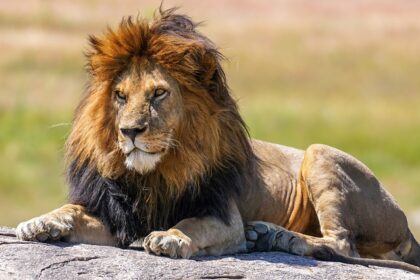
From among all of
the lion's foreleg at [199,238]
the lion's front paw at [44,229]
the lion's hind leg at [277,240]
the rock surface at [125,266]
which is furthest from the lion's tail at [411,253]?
the lion's front paw at [44,229]

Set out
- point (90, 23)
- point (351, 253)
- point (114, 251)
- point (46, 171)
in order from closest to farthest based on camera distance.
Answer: point (114, 251) → point (351, 253) → point (46, 171) → point (90, 23)

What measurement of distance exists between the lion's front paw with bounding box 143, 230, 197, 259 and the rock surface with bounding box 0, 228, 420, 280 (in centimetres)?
4

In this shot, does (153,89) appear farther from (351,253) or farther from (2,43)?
(2,43)

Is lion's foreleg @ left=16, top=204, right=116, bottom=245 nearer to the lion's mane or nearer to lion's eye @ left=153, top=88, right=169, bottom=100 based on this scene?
the lion's mane

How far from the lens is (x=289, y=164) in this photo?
8.55m

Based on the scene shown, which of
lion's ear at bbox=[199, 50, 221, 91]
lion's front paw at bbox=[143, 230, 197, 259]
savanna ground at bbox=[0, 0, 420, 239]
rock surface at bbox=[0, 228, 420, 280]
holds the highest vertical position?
lion's ear at bbox=[199, 50, 221, 91]

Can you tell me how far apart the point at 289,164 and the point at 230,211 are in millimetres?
1029

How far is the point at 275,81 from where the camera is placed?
86.4 ft

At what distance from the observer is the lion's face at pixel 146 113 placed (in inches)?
280

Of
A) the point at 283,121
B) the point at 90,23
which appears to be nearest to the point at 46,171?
the point at 283,121

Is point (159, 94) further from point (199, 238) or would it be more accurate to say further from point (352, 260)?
point (352, 260)

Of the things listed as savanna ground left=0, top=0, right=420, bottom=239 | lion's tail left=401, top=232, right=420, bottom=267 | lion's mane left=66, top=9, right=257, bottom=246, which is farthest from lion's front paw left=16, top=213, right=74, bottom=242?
savanna ground left=0, top=0, right=420, bottom=239

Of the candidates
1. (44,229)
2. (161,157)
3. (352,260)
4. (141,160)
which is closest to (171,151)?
(161,157)

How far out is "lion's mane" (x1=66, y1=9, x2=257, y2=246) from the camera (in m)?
7.38
